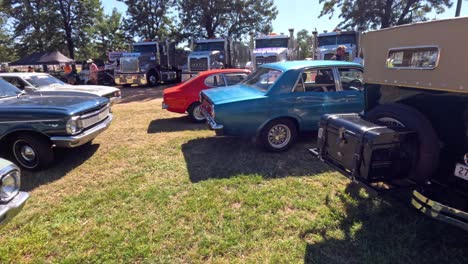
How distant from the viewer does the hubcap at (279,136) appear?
5059 mm

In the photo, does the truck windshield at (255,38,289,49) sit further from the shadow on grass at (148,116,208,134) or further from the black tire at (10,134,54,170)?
the black tire at (10,134,54,170)

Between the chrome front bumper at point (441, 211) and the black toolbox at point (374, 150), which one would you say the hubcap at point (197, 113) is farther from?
the chrome front bumper at point (441, 211)

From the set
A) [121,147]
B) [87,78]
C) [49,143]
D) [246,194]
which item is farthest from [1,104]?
[87,78]

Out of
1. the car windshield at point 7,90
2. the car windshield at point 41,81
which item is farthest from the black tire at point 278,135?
the car windshield at point 41,81

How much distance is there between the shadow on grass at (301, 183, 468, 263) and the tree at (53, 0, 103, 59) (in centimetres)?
3513

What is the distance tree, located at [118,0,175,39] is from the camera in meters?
28.5

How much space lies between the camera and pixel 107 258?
2666 millimetres

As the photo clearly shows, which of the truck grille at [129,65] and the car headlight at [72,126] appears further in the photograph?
the truck grille at [129,65]

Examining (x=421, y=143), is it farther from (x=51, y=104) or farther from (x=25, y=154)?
(x=25, y=154)

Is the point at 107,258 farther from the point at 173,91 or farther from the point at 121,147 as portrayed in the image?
the point at 173,91

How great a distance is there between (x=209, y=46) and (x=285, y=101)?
522 inches

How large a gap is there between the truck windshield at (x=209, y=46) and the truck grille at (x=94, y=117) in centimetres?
1225

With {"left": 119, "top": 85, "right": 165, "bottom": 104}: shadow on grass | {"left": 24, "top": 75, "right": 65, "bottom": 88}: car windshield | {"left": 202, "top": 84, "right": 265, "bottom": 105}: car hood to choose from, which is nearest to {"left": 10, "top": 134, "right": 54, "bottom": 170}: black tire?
{"left": 202, "top": 84, "right": 265, "bottom": 105}: car hood

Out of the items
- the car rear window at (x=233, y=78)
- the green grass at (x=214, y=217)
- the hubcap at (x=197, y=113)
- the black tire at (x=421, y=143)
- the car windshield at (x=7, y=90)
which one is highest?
the car rear window at (x=233, y=78)
